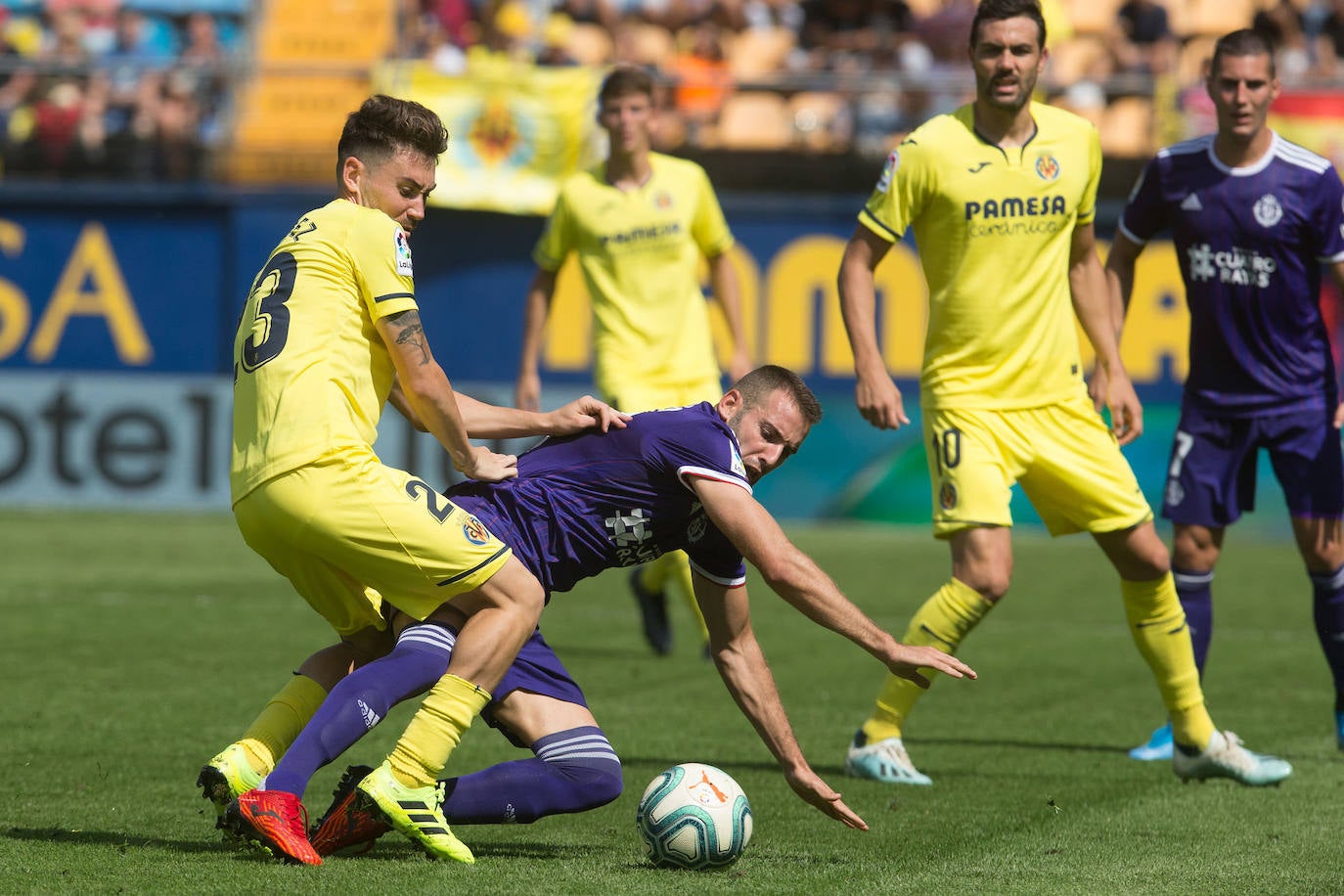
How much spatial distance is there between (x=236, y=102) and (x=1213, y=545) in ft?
43.5

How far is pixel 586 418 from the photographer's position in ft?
16.0

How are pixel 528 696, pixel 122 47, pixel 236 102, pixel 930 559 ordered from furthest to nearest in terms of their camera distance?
pixel 122 47
pixel 236 102
pixel 930 559
pixel 528 696

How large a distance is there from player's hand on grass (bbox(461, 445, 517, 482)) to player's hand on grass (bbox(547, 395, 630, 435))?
159 millimetres

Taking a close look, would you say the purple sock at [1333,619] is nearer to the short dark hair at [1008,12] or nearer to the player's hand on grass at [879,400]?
the player's hand on grass at [879,400]

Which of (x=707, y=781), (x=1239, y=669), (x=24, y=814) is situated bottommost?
(x=1239, y=669)

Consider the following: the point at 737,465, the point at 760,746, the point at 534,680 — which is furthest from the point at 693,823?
the point at 760,746

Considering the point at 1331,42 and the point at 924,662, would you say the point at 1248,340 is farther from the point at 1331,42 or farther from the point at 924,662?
the point at 1331,42

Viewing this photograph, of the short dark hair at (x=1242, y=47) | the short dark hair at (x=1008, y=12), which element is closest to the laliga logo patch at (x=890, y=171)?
the short dark hair at (x=1008, y=12)

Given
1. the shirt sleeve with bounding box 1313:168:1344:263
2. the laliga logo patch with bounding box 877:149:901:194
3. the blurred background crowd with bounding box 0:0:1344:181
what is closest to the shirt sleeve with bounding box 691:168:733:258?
the laliga logo patch with bounding box 877:149:901:194

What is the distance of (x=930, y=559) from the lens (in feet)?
45.5

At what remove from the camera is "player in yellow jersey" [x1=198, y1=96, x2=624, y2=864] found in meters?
4.41

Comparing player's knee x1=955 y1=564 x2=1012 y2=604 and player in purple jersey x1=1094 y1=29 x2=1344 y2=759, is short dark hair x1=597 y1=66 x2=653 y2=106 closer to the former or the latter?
player in purple jersey x1=1094 y1=29 x2=1344 y2=759

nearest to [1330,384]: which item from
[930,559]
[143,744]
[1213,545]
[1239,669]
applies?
[1213,545]

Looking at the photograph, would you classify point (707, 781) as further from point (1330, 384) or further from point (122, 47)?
point (122, 47)
